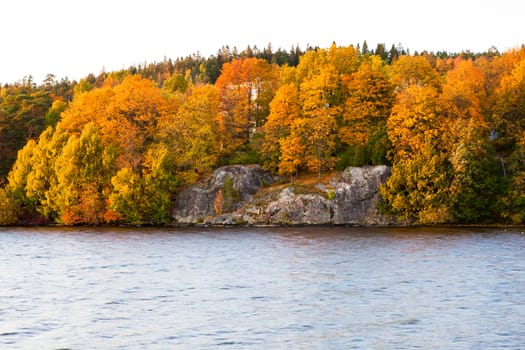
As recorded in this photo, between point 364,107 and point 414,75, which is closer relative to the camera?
point 364,107

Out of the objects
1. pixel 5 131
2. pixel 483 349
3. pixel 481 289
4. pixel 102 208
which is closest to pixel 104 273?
pixel 481 289

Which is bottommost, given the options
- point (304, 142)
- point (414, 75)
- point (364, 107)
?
point (304, 142)

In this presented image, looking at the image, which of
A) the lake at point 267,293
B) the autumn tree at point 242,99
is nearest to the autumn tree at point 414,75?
A: the autumn tree at point 242,99

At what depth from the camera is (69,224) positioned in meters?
99.4

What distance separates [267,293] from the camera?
146 feet

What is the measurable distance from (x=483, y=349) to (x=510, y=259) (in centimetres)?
2754

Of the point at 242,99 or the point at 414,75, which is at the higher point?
the point at 414,75

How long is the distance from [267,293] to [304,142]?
56275mm

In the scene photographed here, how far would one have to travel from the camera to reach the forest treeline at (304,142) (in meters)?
88.6

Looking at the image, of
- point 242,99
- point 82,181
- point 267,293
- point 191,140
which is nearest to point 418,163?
point 191,140

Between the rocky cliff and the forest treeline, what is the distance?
2.18m

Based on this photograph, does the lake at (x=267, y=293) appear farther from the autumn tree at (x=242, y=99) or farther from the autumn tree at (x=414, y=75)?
the autumn tree at (x=414, y=75)

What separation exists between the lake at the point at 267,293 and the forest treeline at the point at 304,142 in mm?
14553

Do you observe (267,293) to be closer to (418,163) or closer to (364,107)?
(418,163)
